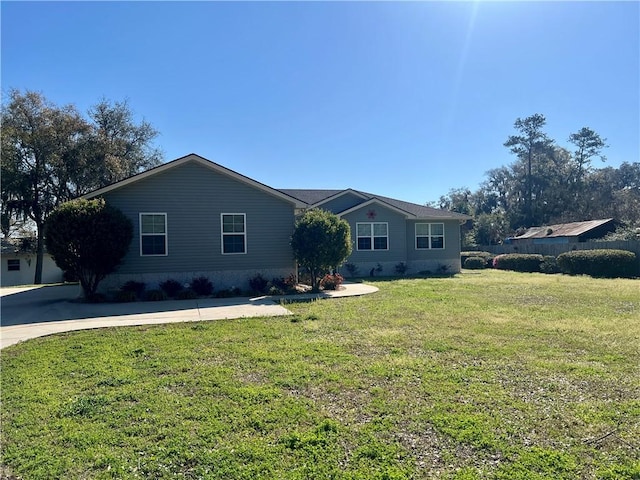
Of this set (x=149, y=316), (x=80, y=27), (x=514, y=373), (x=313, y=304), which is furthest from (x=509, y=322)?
(x=80, y=27)

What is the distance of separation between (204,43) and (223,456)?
504 inches

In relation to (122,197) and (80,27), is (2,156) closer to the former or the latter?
(122,197)

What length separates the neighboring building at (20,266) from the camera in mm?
28703

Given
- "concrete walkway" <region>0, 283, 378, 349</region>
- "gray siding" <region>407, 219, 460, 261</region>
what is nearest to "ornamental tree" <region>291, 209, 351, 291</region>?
"concrete walkway" <region>0, 283, 378, 349</region>

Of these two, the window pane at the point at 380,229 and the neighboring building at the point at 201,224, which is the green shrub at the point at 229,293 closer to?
the neighboring building at the point at 201,224

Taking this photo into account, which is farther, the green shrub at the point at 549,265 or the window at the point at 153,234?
the green shrub at the point at 549,265

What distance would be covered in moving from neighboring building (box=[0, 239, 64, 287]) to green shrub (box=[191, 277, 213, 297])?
2058cm

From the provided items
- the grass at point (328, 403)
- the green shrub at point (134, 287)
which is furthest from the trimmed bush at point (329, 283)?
the grass at point (328, 403)

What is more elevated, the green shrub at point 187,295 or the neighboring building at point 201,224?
the neighboring building at point 201,224

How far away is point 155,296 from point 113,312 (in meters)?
2.33

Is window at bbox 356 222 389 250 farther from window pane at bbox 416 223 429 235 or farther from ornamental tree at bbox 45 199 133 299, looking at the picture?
ornamental tree at bbox 45 199 133 299

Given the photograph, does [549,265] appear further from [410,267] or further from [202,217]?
[202,217]

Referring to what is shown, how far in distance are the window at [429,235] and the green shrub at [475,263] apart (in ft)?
21.5

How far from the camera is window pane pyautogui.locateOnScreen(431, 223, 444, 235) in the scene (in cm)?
2336
